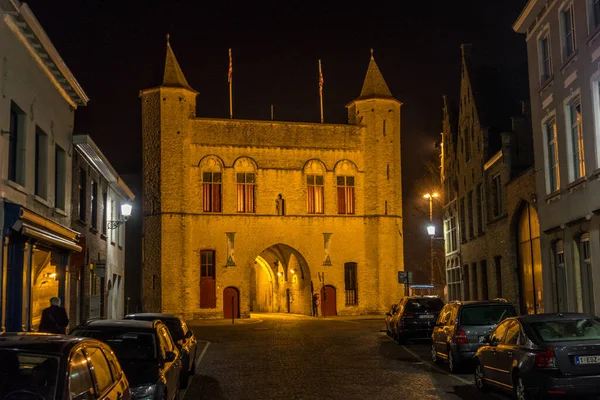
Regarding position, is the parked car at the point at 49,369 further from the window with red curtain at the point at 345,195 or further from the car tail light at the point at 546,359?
the window with red curtain at the point at 345,195

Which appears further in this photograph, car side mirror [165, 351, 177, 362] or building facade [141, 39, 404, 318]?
building facade [141, 39, 404, 318]

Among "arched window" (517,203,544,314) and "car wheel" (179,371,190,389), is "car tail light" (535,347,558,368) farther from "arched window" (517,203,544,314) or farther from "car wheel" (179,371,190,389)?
"arched window" (517,203,544,314)

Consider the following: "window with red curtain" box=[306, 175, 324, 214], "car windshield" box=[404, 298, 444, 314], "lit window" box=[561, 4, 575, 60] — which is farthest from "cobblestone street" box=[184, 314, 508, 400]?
"window with red curtain" box=[306, 175, 324, 214]

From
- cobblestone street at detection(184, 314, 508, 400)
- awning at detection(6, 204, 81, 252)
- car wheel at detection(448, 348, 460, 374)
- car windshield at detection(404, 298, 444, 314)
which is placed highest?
awning at detection(6, 204, 81, 252)

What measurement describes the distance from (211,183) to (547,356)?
40.8 m

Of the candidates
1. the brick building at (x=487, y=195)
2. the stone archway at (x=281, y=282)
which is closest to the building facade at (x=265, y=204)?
the stone archway at (x=281, y=282)

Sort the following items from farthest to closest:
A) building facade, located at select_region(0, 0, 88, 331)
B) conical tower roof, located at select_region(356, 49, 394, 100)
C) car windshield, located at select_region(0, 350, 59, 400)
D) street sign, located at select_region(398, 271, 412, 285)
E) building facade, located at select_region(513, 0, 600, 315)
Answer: conical tower roof, located at select_region(356, 49, 394, 100) → street sign, located at select_region(398, 271, 412, 285) → building facade, located at select_region(513, 0, 600, 315) → building facade, located at select_region(0, 0, 88, 331) → car windshield, located at select_region(0, 350, 59, 400)

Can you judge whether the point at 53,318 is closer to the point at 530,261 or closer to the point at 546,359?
the point at 546,359

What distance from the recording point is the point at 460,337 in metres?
16.2

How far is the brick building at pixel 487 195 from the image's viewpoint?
2772 centimetres

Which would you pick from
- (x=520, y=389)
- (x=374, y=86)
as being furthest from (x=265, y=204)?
(x=520, y=389)

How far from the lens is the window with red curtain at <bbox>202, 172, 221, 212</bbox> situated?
50.3 metres

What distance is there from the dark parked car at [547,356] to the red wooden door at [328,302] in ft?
127

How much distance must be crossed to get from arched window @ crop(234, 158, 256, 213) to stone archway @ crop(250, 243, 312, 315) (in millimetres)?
3472
